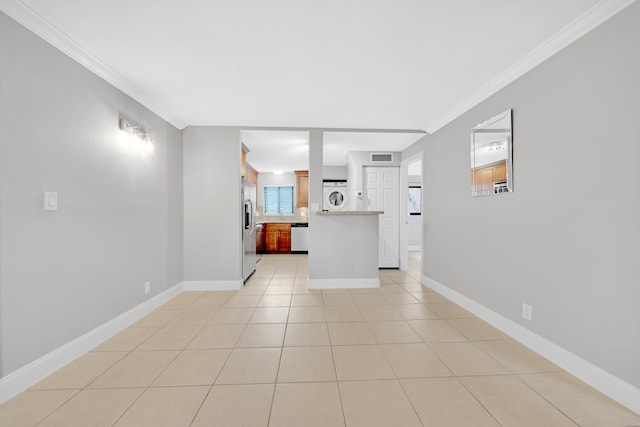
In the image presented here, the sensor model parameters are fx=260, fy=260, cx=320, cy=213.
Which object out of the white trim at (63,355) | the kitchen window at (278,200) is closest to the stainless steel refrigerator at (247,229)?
the white trim at (63,355)

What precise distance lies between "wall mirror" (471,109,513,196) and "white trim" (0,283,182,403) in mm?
3863

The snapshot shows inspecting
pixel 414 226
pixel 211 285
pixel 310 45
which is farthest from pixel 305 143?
pixel 414 226

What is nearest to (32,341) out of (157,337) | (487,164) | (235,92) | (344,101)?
(157,337)

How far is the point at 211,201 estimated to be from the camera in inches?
150

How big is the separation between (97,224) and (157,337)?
114 centimetres

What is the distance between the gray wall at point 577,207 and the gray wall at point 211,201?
3192 millimetres

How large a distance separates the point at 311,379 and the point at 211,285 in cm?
255

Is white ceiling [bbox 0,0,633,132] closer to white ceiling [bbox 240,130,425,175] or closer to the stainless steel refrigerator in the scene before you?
white ceiling [bbox 240,130,425,175]

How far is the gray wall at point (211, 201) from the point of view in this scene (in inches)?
149

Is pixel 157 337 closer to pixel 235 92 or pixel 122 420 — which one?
pixel 122 420

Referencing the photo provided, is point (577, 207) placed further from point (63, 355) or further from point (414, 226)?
point (414, 226)

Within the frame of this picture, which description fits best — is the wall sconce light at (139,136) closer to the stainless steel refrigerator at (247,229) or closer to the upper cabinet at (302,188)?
the stainless steel refrigerator at (247,229)

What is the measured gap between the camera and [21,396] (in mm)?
1599

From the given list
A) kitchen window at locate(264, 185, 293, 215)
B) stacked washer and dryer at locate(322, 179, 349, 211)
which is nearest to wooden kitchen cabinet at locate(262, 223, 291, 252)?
kitchen window at locate(264, 185, 293, 215)
